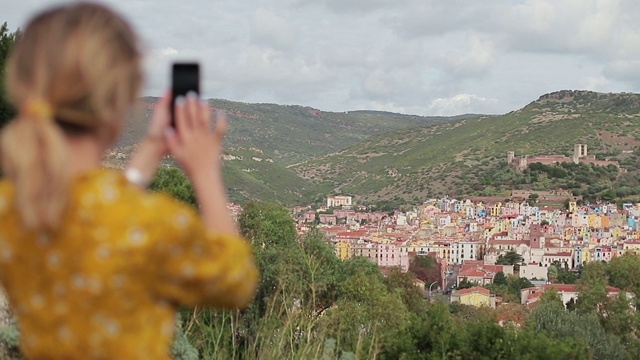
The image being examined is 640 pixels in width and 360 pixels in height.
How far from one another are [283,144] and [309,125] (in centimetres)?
1683


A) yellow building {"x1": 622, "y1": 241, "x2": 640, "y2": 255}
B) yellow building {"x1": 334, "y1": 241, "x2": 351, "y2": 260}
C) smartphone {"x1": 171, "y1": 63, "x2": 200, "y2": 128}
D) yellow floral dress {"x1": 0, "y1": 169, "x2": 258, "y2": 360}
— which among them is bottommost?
yellow building {"x1": 334, "y1": 241, "x2": 351, "y2": 260}

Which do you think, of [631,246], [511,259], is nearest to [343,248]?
[511,259]

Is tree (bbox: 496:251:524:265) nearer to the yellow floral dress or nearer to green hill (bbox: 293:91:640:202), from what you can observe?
green hill (bbox: 293:91:640:202)

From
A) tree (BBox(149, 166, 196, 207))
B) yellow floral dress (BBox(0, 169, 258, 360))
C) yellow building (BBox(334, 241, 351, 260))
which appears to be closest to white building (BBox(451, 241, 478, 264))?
yellow building (BBox(334, 241, 351, 260))

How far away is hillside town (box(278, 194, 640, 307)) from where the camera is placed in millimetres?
53406

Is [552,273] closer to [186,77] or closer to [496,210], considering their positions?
[496,210]

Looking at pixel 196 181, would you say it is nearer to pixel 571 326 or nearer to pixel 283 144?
pixel 571 326

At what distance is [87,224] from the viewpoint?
1.05 meters

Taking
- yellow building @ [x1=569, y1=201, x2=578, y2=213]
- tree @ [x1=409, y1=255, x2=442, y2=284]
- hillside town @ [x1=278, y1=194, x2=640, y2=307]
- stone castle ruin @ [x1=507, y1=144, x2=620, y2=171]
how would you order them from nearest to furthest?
tree @ [x1=409, y1=255, x2=442, y2=284]
hillside town @ [x1=278, y1=194, x2=640, y2=307]
yellow building @ [x1=569, y1=201, x2=578, y2=213]
stone castle ruin @ [x1=507, y1=144, x2=620, y2=171]

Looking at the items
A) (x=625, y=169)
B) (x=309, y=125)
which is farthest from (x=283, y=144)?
(x=625, y=169)

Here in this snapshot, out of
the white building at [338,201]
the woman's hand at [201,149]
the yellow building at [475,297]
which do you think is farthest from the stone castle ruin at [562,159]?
the woman's hand at [201,149]

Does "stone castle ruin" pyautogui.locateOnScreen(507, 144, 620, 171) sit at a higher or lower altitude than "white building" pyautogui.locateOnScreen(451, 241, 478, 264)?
higher

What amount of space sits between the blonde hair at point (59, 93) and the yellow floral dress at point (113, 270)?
47 millimetres

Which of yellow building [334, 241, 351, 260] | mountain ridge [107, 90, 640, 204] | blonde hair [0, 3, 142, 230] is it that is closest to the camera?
blonde hair [0, 3, 142, 230]
